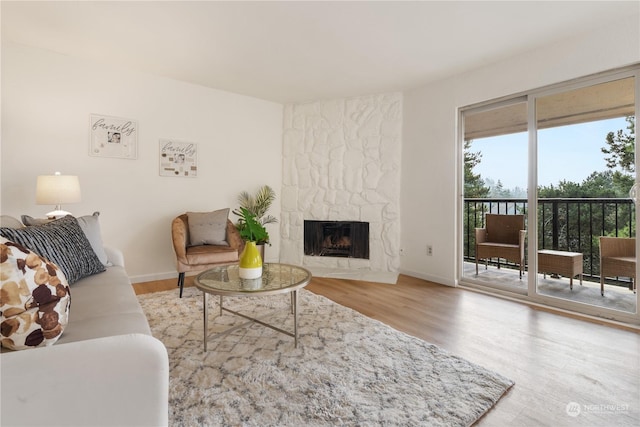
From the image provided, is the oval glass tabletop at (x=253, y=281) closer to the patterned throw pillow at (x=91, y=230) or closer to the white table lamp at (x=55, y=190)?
the patterned throw pillow at (x=91, y=230)

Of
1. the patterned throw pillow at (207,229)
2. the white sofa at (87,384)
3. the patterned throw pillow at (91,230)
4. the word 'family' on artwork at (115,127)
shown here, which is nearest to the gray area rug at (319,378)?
the white sofa at (87,384)

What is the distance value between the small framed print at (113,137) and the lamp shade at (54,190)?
2.33 ft

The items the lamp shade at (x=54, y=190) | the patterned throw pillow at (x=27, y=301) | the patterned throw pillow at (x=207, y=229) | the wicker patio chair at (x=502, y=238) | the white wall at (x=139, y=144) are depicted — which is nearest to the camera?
the patterned throw pillow at (x=27, y=301)

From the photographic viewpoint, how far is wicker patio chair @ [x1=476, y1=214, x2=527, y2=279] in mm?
3379

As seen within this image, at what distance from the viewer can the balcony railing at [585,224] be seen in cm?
266

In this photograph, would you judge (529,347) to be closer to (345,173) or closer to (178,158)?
(345,173)

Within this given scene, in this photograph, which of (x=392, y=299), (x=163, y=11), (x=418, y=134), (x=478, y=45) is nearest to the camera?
(x=163, y=11)

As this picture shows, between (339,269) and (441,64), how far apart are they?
2.85 meters

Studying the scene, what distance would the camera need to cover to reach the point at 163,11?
245 centimetres

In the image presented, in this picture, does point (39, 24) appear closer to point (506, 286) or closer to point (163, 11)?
point (163, 11)

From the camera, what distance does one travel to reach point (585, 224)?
2.87 metres

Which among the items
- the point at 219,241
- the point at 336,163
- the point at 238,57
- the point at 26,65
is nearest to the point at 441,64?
the point at 336,163

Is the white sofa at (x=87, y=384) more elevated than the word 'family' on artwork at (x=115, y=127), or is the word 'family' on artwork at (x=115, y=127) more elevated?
the word 'family' on artwork at (x=115, y=127)

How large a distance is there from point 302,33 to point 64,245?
2433mm
